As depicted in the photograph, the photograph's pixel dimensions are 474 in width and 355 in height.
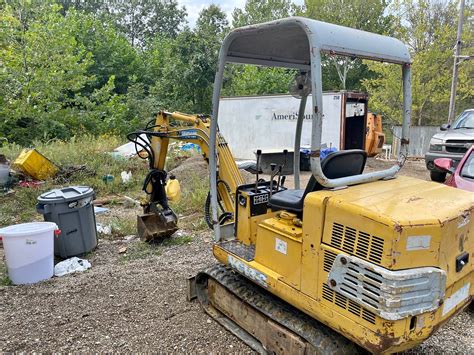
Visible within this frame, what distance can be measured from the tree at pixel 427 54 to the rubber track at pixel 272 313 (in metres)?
16.0

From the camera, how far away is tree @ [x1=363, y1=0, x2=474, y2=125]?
17.5 metres

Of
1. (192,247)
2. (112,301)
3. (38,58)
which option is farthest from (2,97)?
(112,301)

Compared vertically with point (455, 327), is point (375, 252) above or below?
above

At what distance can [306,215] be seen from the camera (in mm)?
2438

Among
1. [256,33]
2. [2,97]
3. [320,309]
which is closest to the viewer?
[320,309]

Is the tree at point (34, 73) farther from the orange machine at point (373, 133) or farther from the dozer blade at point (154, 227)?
the orange machine at point (373, 133)

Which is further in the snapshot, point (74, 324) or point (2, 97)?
point (2, 97)

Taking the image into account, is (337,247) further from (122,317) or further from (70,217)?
(70,217)

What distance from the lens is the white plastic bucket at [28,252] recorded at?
4.08 metres

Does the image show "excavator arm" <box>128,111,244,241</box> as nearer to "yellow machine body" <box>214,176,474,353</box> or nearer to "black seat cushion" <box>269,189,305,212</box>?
"black seat cushion" <box>269,189,305,212</box>

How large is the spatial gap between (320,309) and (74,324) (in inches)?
90.5

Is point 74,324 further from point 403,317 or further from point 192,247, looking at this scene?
point 403,317

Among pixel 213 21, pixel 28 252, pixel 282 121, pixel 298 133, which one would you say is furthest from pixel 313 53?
pixel 213 21

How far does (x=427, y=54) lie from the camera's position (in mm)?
17375
